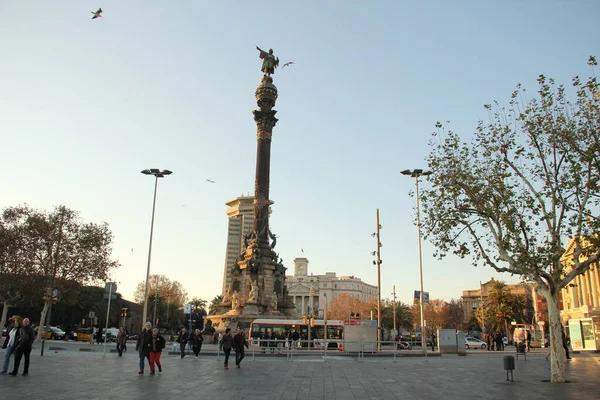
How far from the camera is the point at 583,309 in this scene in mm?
44094

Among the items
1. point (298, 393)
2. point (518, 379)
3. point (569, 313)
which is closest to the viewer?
point (298, 393)

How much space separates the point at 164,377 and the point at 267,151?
114 feet

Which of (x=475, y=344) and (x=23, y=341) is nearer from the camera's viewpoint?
(x=23, y=341)

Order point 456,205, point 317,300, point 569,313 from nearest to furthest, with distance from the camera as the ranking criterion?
point 456,205 → point 569,313 → point 317,300

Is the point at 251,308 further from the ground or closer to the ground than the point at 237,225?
closer to the ground

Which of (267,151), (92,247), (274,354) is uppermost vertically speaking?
(267,151)

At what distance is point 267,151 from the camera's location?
1902 inches

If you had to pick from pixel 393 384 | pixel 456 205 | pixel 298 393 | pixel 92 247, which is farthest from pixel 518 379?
pixel 92 247

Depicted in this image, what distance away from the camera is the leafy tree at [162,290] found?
88.9 meters

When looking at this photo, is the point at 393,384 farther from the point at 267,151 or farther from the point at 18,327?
the point at 267,151

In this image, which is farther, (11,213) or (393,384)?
(11,213)

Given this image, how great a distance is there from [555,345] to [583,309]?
112ft

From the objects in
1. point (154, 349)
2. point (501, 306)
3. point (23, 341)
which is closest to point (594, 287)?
point (501, 306)

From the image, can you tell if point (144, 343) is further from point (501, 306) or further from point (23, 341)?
point (501, 306)
